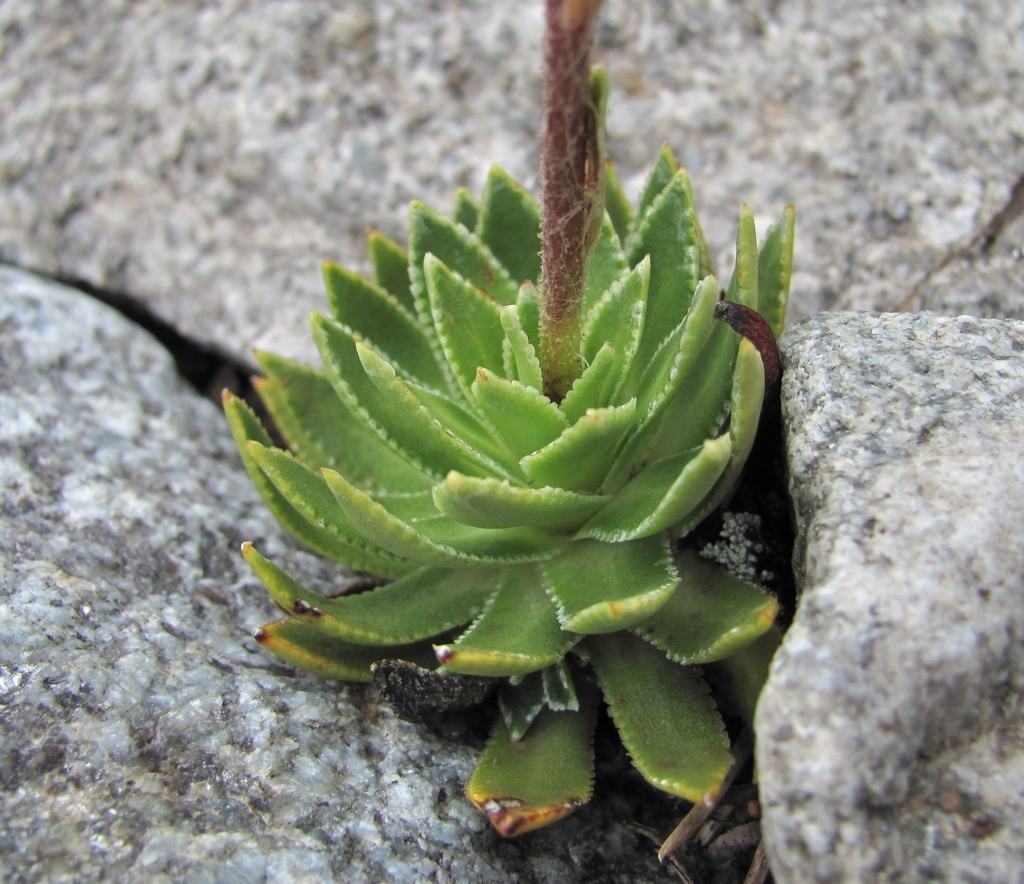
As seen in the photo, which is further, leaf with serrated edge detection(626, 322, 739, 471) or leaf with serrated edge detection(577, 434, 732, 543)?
leaf with serrated edge detection(626, 322, 739, 471)

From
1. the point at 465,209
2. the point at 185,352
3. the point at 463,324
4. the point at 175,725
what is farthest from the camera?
the point at 185,352

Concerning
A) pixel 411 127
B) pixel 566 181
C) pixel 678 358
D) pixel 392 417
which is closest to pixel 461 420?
pixel 392 417

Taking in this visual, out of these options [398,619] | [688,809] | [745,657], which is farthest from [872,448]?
[398,619]

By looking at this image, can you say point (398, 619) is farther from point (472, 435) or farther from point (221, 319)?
point (221, 319)

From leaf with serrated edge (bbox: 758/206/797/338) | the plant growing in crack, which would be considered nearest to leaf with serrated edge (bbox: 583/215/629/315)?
the plant growing in crack

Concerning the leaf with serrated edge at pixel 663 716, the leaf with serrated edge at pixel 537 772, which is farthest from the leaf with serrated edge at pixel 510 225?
the leaf with serrated edge at pixel 537 772

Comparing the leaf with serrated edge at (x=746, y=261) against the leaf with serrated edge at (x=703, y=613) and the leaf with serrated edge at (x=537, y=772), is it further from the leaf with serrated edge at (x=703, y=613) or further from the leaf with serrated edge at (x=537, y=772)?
the leaf with serrated edge at (x=537, y=772)

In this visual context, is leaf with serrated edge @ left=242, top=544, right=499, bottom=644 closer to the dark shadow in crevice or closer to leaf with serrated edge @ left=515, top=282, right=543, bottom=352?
leaf with serrated edge @ left=515, top=282, right=543, bottom=352

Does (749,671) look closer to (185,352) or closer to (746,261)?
(746,261)
